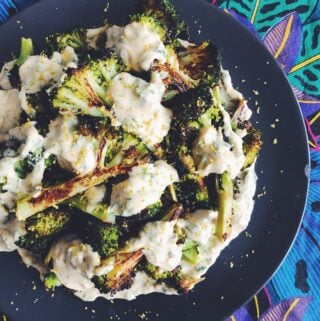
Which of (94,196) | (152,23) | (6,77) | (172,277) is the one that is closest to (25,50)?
(6,77)

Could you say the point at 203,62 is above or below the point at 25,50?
below

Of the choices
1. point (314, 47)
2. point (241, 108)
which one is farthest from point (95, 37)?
point (314, 47)

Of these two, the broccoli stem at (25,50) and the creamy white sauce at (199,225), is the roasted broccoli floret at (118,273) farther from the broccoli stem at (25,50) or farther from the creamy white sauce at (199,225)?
the broccoli stem at (25,50)

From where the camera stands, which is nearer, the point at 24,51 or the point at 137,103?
the point at 137,103

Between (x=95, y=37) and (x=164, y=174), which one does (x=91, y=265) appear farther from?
(x=95, y=37)

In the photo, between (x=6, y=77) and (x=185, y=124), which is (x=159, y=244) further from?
(x=6, y=77)

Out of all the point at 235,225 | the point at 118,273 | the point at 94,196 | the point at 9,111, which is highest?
the point at 9,111

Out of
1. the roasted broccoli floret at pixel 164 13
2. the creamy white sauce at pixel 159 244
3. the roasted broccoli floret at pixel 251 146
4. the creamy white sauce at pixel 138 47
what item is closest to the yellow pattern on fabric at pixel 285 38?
the roasted broccoli floret at pixel 251 146
